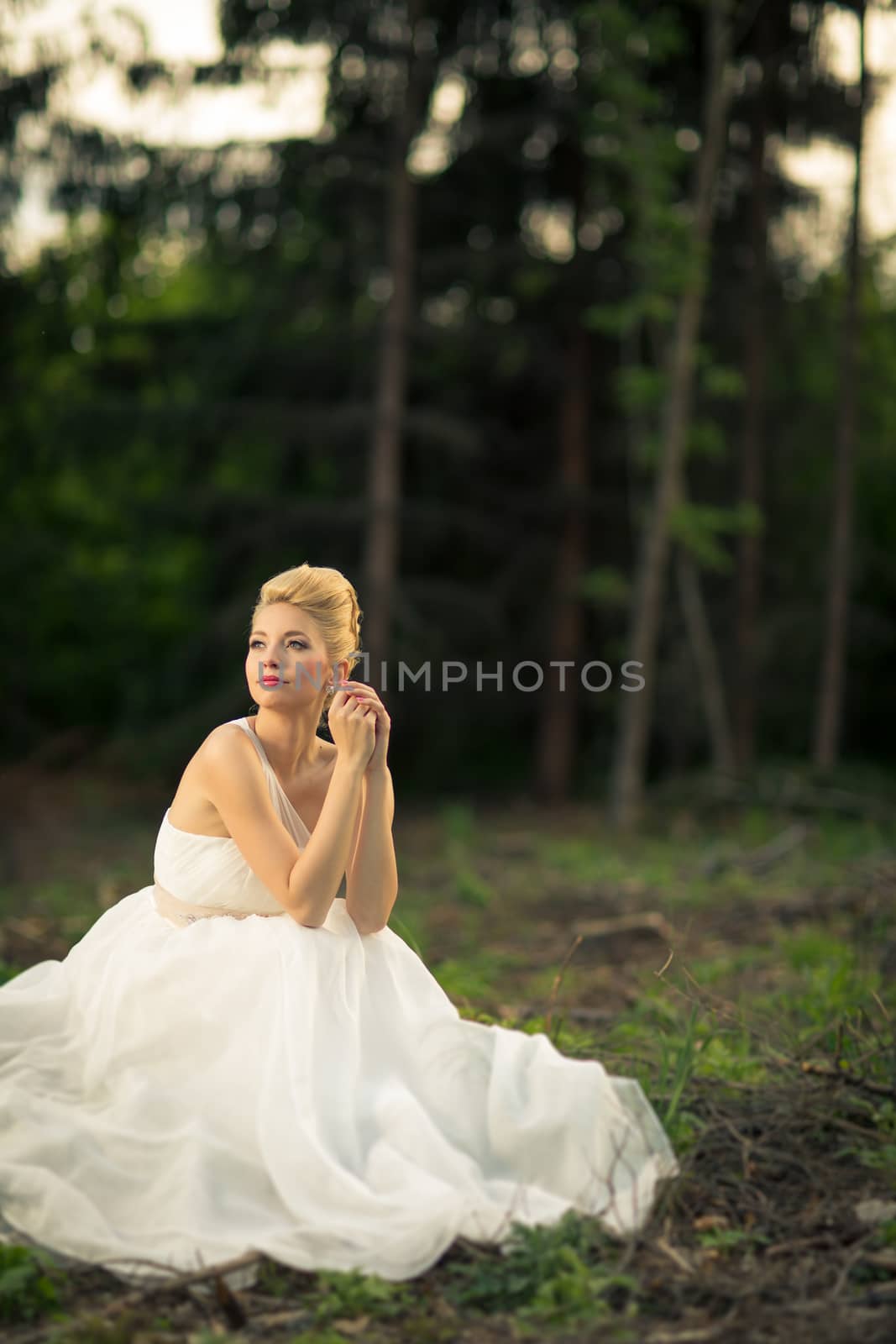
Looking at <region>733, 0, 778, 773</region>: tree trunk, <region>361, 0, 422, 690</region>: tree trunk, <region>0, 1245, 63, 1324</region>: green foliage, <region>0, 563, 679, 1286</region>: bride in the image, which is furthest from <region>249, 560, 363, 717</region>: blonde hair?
<region>733, 0, 778, 773</region>: tree trunk

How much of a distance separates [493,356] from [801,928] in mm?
8702

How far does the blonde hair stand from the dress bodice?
324mm

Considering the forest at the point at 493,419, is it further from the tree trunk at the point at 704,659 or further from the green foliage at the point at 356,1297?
the green foliage at the point at 356,1297

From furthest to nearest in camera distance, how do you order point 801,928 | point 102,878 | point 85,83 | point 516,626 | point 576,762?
point 576,762 < point 516,626 < point 85,83 < point 102,878 < point 801,928

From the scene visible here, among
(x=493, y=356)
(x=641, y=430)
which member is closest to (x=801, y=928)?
(x=641, y=430)

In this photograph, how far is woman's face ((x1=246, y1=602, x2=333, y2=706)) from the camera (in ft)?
11.2

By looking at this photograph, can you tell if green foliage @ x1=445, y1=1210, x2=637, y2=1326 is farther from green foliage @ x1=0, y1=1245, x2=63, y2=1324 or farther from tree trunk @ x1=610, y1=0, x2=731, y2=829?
tree trunk @ x1=610, y1=0, x2=731, y2=829

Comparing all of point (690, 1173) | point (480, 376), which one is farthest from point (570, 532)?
point (690, 1173)

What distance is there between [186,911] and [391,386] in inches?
382

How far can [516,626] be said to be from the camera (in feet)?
50.7

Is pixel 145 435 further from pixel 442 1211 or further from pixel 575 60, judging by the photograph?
pixel 442 1211

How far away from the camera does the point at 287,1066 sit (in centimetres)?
314

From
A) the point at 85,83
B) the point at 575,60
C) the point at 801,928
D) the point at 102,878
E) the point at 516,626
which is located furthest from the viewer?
the point at 516,626

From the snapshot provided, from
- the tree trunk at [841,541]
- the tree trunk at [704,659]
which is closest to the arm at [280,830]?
the tree trunk at [704,659]
